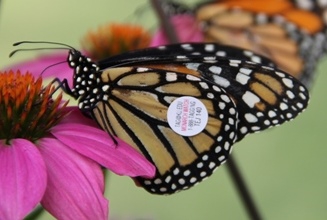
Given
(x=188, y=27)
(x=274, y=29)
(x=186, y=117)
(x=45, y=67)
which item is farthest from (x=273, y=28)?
(x=186, y=117)

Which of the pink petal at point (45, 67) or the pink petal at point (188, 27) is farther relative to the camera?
the pink petal at point (188, 27)

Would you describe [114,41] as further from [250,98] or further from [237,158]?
[237,158]

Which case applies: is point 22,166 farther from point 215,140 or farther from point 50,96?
point 215,140

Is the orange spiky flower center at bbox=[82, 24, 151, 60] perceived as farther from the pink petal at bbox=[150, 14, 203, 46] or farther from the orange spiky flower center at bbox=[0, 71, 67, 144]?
the orange spiky flower center at bbox=[0, 71, 67, 144]

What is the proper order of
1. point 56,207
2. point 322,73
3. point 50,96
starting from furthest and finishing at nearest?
point 322,73 → point 50,96 → point 56,207

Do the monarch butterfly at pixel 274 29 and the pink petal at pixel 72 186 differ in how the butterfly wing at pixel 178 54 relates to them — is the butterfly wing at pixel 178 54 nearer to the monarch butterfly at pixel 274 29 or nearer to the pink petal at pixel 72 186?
the pink petal at pixel 72 186

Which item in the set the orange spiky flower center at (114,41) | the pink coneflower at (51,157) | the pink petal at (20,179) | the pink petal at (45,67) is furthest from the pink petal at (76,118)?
the orange spiky flower center at (114,41)

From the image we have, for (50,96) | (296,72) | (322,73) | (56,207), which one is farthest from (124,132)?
(322,73)
